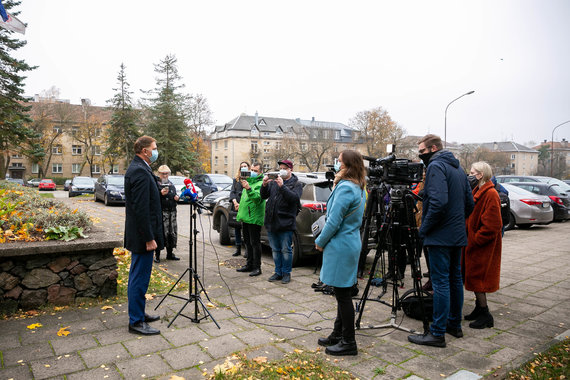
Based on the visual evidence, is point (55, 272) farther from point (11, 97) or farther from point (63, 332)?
point (11, 97)

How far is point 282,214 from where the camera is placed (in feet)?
21.0

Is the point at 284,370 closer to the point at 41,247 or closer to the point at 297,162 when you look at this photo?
the point at 41,247

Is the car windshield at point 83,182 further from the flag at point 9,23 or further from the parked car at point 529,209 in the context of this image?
the parked car at point 529,209

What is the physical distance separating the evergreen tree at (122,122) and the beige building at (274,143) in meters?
26.0

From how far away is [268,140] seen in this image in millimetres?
78375

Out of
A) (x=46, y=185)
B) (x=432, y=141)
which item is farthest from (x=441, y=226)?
(x=46, y=185)

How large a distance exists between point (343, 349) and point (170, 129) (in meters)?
42.2

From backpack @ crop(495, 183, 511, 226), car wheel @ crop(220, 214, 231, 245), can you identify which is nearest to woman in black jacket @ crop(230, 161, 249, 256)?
car wheel @ crop(220, 214, 231, 245)

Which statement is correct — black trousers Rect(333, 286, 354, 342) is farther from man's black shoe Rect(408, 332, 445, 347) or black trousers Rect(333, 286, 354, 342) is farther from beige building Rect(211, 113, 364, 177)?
beige building Rect(211, 113, 364, 177)

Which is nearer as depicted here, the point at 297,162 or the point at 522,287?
the point at 522,287

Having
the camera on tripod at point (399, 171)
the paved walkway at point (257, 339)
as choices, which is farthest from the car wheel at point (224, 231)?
the camera on tripod at point (399, 171)

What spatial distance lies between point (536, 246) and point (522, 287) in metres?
5.00

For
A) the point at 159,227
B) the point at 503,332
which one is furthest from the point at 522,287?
the point at 159,227

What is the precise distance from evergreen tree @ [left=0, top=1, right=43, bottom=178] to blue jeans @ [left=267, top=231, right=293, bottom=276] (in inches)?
979
